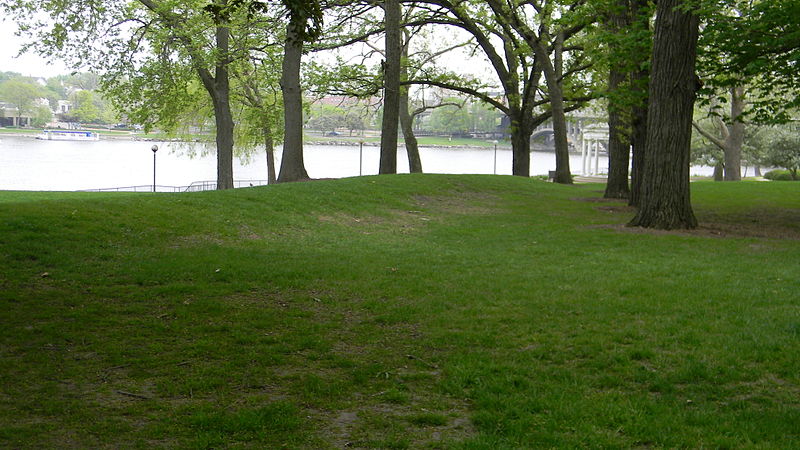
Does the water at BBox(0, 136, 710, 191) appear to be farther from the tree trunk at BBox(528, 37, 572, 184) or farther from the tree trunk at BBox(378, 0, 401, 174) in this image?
the tree trunk at BBox(378, 0, 401, 174)

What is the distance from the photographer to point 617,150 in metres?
22.9

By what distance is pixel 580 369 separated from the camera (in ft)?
19.5

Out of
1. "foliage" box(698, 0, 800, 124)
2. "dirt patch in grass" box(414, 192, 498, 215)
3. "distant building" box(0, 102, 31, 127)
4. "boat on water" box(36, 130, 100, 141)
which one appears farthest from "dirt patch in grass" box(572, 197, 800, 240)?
"boat on water" box(36, 130, 100, 141)

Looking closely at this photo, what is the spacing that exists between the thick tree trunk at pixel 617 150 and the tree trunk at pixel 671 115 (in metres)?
5.97

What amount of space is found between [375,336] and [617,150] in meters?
17.8

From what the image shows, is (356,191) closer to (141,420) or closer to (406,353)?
(406,353)

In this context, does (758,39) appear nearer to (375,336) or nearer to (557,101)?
(375,336)

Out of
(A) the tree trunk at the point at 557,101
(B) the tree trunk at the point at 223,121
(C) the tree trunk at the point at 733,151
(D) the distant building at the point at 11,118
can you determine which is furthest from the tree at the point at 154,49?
(D) the distant building at the point at 11,118

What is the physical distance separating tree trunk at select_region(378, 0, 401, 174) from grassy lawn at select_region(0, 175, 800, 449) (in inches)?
420

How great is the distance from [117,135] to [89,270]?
3654 inches

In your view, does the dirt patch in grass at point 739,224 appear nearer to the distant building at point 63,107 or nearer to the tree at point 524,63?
the tree at point 524,63

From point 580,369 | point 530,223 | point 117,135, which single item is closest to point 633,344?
point 580,369

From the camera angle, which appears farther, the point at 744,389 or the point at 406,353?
the point at 406,353

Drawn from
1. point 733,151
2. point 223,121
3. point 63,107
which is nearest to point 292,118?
point 223,121
